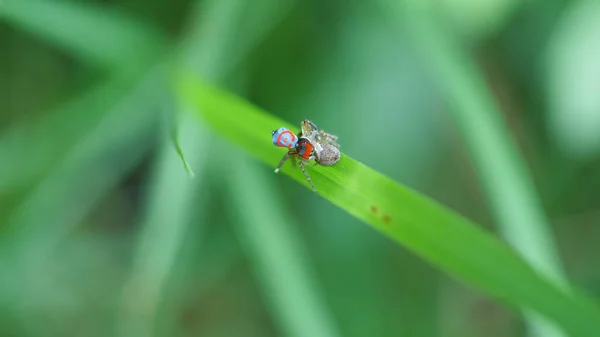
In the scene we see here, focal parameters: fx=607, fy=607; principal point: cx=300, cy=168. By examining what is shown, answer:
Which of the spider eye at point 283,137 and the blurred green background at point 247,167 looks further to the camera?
the blurred green background at point 247,167

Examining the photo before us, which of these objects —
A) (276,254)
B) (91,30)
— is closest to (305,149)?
(276,254)

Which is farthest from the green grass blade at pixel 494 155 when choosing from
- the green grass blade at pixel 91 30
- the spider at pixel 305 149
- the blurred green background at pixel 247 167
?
the green grass blade at pixel 91 30

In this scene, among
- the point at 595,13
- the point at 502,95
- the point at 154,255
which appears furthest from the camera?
the point at 502,95

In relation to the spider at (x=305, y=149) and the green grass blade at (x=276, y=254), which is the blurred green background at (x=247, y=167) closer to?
the green grass blade at (x=276, y=254)

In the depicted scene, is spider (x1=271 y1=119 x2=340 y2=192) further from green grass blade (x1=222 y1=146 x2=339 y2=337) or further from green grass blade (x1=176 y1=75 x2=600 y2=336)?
green grass blade (x1=222 y1=146 x2=339 y2=337)

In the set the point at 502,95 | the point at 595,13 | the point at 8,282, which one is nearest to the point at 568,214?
the point at 502,95

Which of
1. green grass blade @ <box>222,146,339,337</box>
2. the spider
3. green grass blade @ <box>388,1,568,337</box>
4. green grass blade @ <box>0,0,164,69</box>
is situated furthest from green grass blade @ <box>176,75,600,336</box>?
green grass blade @ <box>0,0,164,69</box>

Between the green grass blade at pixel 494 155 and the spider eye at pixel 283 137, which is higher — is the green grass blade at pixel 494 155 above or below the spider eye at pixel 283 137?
above

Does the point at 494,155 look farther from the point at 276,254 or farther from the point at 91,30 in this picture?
the point at 91,30

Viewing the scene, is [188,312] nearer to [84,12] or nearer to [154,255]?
[154,255]
